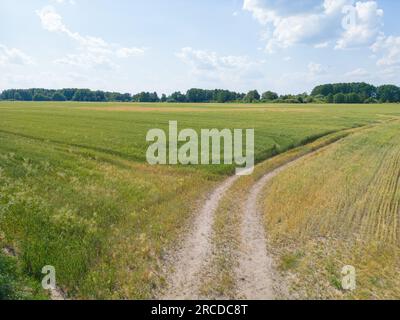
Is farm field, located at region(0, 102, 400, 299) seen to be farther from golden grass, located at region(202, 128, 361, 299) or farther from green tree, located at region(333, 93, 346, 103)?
green tree, located at region(333, 93, 346, 103)

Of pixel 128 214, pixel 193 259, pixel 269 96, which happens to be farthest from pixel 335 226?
pixel 269 96

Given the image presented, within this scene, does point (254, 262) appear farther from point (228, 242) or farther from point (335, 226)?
point (335, 226)

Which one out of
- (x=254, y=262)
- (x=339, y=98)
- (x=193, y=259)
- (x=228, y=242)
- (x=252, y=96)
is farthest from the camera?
(x=252, y=96)

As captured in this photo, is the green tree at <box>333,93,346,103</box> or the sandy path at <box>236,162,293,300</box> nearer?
the sandy path at <box>236,162,293,300</box>

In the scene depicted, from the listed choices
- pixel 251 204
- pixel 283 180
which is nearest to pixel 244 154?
pixel 283 180

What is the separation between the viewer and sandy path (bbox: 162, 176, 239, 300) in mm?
10015

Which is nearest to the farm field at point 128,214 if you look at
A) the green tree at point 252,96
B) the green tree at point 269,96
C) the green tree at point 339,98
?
the green tree at point 339,98

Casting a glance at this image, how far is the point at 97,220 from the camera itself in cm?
1457

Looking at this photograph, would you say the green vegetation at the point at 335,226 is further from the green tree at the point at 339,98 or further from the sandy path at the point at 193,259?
the green tree at the point at 339,98

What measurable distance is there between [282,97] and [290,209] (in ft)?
560

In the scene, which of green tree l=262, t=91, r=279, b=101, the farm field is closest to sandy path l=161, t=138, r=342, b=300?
the farm field

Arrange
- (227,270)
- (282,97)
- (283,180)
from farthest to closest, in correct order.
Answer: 1. (282,97)
2. (283,180)
3. (227,270)

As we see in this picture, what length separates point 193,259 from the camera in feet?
39.2
